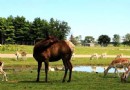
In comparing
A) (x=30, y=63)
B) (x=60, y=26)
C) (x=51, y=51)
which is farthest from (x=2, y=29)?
(x=51, y=51)

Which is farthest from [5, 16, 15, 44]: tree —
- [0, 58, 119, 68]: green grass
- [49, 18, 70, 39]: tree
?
[0, 58, 119, 68]: green grass

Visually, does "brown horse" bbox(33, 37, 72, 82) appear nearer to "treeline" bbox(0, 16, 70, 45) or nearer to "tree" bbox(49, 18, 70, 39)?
"treeline" bbox(0, 16, 70, 45)

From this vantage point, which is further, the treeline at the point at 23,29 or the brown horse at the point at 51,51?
the treeline at the point at 23,29

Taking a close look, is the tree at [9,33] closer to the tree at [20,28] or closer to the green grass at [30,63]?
the tree at [20,28]

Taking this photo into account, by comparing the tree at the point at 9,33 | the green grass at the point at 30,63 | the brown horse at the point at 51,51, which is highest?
the tree at the point at 9,33

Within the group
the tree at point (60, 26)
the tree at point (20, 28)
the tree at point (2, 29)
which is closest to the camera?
the tree at point (2, 29)

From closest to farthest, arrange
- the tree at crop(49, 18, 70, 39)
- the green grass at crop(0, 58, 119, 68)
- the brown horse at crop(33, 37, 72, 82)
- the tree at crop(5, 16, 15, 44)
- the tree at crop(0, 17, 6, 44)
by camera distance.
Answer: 1. the brown horse at crop(33, 37, 72, 82)
2. the green grass at crop(0, 58, 119, 68)
3. the tree at crop(5, 16, 15, 44)
4. the tree at crop(0, 17, 6, 44)
5. the tree at crop(49, 18, 70, 39)

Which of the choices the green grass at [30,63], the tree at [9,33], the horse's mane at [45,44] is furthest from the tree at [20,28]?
the horse's mane at [45,44]

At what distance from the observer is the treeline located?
5064 inches

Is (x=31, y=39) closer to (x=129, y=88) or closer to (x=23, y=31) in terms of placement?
(x=23, y=31)

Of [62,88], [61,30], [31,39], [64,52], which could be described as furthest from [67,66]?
[61,30]

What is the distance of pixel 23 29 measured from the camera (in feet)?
450

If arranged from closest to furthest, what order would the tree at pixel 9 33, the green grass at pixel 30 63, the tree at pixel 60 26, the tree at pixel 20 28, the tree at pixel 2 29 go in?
the green grass at pixel 30 63 → the tree at pixel 9 33 → the tree at pixel 2 29 → the tree at pixel 20 28 → the tree at pixel 60 26

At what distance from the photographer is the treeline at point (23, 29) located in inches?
5064
